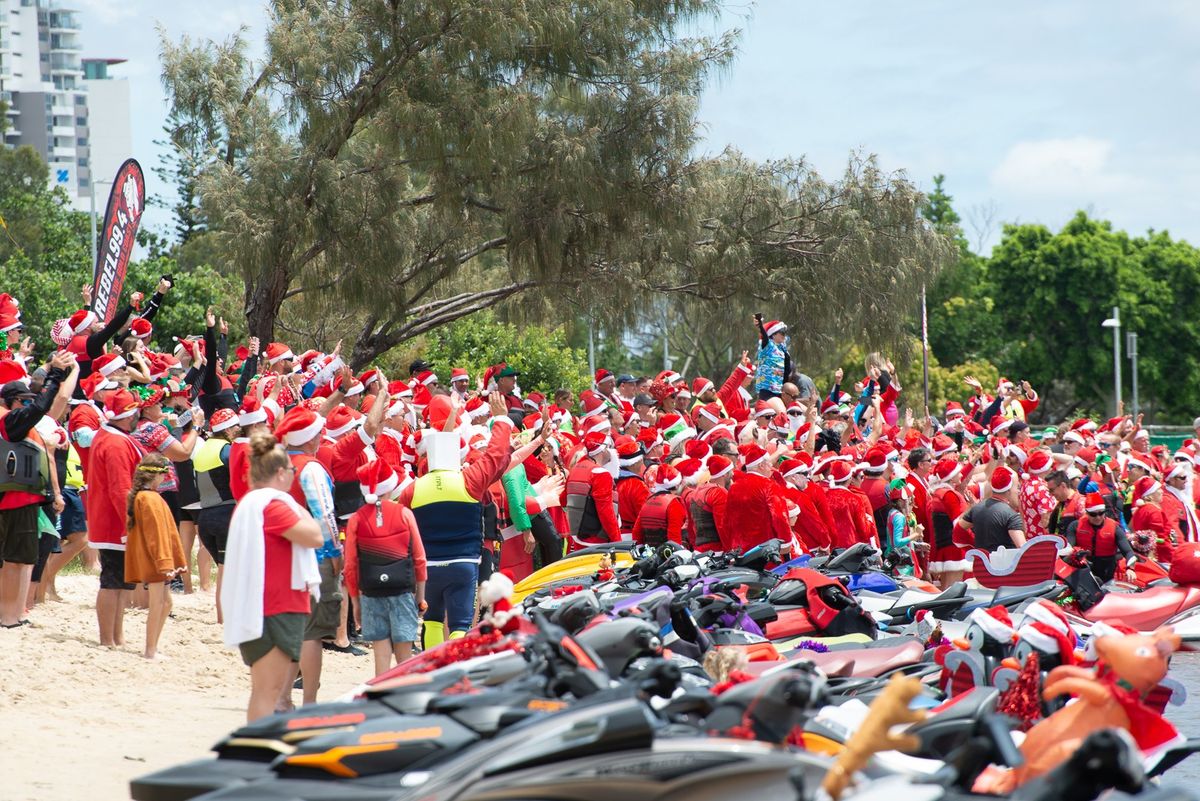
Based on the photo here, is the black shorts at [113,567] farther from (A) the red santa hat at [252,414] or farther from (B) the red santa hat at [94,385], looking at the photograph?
(B) the red santa hat at [94,385]

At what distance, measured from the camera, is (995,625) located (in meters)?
6.91

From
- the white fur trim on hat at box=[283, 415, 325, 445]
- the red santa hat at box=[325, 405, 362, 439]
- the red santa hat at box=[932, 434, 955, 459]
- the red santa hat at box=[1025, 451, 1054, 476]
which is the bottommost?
the red santa hat at box=[1025, 451, 1054, 476]

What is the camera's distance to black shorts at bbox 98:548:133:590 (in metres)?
10.4

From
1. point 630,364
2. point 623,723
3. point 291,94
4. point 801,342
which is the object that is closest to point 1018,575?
point 623,723

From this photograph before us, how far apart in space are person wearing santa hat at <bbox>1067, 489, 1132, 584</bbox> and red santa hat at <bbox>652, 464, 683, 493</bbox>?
4440 millimetres

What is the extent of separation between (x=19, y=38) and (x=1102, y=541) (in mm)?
136564

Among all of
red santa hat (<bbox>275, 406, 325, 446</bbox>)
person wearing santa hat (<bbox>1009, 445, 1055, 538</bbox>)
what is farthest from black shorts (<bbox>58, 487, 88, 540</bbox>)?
person wearing santa hat (<bbox>1009, 445, 1055, 538</bbox>)

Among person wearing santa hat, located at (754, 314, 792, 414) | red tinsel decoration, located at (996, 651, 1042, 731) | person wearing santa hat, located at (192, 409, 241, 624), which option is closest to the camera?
red tinsel decoration, located at (996, 651, 1042, 731)

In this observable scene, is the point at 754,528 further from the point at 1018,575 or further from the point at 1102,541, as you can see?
the point at 1102,541

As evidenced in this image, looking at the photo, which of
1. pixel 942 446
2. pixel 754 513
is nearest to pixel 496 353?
pixel 942 446

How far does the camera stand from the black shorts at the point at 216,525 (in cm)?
1132

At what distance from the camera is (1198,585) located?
45.8 feet

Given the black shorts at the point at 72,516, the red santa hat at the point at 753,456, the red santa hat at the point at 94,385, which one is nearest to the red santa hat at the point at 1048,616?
the red santa hat at the point at 753,456

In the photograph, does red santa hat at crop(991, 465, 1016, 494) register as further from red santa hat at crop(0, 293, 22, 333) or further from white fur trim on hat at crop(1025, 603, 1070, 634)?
red santa hat at crop(0, 293, 22, 333)
